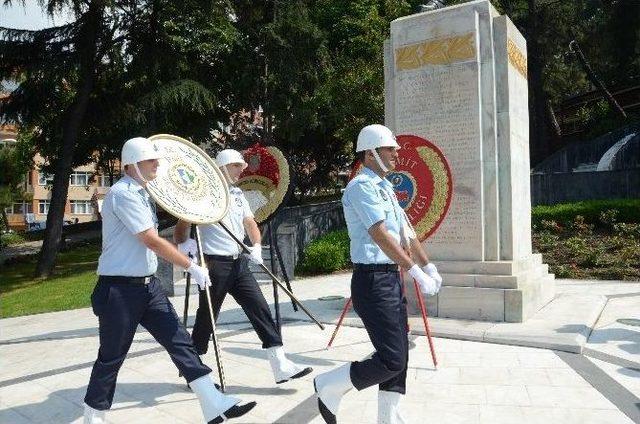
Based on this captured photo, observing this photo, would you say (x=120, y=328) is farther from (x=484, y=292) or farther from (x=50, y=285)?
(x=50, y=285)

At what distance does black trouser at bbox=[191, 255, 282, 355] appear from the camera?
5035 millimetres

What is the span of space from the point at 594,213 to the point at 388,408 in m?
13.1

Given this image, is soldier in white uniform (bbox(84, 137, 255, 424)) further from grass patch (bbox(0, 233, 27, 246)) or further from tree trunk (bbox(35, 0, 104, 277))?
grass patch (bbox(0, 233, 27, 246))

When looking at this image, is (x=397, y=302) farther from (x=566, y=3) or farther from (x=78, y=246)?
(x=566, y=3)

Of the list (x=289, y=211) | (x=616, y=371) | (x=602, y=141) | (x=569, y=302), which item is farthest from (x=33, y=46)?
(x=602, y=141)

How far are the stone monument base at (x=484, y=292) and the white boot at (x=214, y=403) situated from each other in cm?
411

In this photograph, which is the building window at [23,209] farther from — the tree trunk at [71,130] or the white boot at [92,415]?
the white boot at [92,415]

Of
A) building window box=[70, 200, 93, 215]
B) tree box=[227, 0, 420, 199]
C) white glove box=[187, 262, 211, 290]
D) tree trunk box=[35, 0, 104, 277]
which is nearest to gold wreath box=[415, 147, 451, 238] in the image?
white glove box=[187, 262, 211, 290]

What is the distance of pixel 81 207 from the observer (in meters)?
73.2

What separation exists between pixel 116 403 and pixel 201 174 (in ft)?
6.83

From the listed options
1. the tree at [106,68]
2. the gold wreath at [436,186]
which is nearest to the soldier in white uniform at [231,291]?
the gold wreath at [436,186]

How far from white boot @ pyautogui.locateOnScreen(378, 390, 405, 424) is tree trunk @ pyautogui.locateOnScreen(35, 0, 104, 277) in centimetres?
1839

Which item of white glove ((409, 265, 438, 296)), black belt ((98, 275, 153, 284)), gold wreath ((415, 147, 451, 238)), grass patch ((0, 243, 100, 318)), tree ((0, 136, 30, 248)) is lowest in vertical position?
grass patch ((0, 243, 100, 318))

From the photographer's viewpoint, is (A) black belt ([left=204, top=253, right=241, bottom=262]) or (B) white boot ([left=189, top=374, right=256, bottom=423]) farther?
(A) black belt ([left=204, top=253, right=241, bottom=262])
